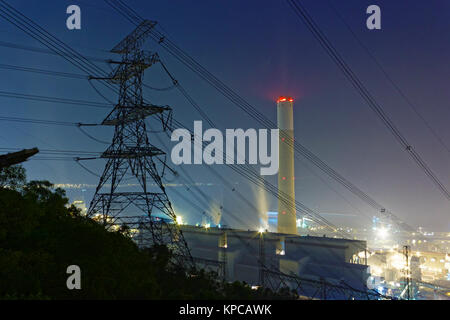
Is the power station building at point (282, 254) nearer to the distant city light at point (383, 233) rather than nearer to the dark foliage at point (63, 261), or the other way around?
the dark foliage at point (63, 261)

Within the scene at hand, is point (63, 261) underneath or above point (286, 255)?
above

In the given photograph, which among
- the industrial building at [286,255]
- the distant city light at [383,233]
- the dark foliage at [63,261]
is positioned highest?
the dark foliage at [63,261]

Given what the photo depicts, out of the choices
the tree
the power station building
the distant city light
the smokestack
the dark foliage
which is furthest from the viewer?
the distant city light

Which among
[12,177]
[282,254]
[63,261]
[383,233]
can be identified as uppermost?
[12,177]

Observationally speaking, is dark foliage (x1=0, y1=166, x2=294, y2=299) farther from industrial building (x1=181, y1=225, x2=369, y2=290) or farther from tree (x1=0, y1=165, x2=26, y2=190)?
industrial building (x1=181, y1=225, x2=369, y2=290)

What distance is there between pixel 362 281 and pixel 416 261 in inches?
1091

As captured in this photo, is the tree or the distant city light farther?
the distant city light

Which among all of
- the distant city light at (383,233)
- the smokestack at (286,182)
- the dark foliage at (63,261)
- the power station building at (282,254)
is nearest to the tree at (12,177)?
the dark foliage at (63,261)

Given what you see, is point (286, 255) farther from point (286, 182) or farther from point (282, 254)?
point (286, 182)

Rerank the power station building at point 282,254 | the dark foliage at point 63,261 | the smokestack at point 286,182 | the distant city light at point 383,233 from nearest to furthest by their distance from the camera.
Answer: the dark foliage at point 63,261 → the power station building at point 282,254 → the smokestack at point 286,182 → the distant city light at point 383,233

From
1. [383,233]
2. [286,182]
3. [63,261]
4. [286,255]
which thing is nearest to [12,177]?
[63,261]

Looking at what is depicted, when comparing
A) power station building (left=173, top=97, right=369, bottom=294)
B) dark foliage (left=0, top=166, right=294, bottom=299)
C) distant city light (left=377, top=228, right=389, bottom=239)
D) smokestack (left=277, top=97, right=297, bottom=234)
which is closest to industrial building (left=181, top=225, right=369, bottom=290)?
power station building (left=173, top=97, right=369, bottom=294)

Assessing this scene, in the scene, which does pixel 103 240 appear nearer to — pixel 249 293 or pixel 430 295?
pixel 249 293
